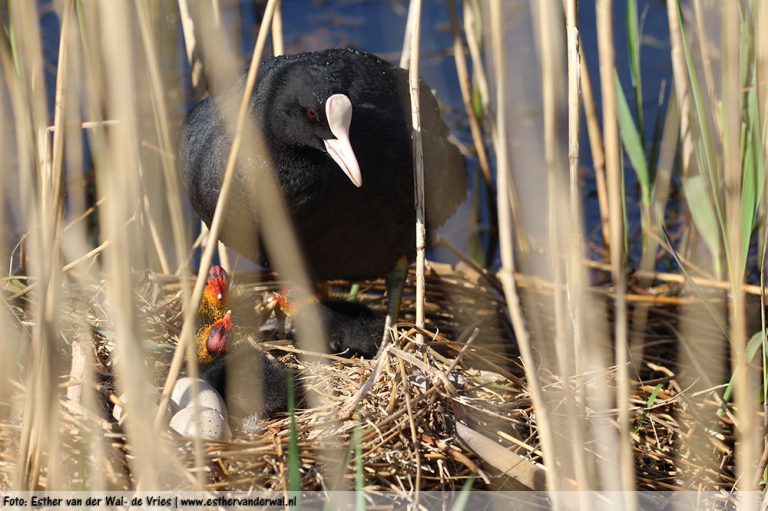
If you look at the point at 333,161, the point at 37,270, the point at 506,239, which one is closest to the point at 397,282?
the point at 333,161

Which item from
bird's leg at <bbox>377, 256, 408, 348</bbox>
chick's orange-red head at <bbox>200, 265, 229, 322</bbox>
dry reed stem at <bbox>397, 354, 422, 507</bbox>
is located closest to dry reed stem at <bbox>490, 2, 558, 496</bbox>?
dry reed stem at <bbox>397, 354, 422, 507</bbox>

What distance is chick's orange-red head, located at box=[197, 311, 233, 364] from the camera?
2.83 metres

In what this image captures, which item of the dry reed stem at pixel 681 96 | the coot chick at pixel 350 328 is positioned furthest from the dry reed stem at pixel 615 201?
the dry reed stem at pixel 681 96

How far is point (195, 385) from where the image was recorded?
1858 millimetres

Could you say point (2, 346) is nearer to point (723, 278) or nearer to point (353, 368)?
point (353, 368)

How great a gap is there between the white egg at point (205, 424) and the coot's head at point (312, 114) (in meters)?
0.74

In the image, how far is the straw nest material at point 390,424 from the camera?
214 centimetres

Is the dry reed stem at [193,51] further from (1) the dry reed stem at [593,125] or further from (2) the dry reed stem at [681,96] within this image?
(2) the dry reed stem at [681,96]

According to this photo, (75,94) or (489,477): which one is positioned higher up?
(75,94)

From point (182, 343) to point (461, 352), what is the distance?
37.0 inches

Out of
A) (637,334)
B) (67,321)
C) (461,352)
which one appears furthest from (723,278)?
(67,321)

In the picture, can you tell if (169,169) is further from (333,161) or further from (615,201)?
(615,201)

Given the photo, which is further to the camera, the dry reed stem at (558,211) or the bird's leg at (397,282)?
the bird's leg at (397,282)

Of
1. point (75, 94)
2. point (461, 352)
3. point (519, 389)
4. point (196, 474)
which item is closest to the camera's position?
point (196, 474)
